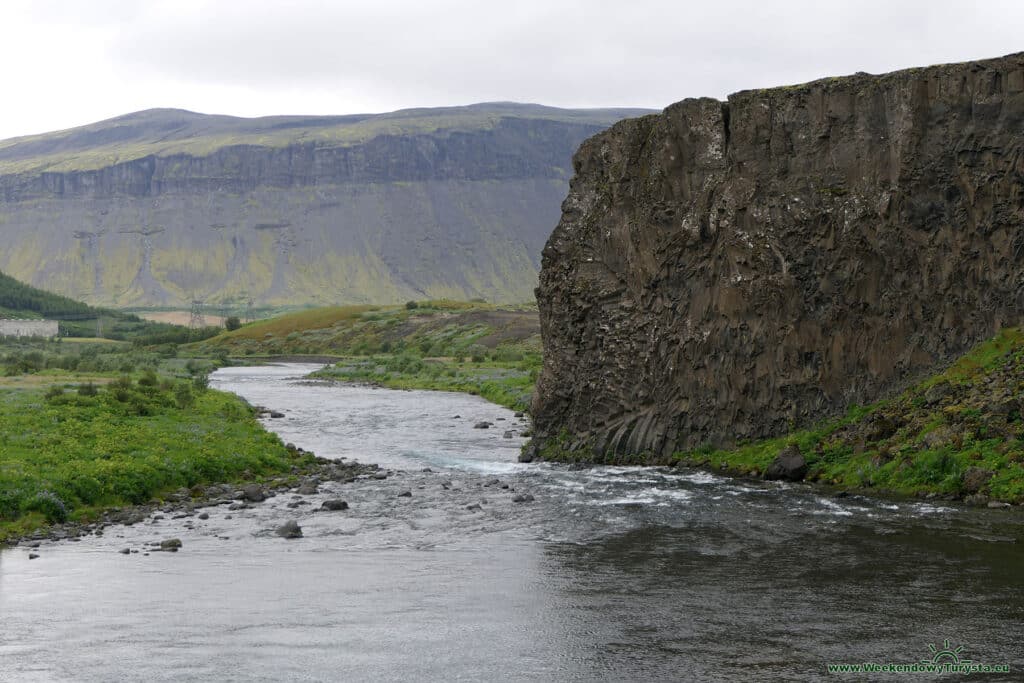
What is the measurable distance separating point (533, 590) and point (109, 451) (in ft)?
74.3

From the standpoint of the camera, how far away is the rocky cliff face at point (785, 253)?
40.7 m

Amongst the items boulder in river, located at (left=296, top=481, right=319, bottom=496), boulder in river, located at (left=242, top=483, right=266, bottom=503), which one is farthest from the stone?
boulder in river, located at (left=296, top=481, right=319, bottom=496)

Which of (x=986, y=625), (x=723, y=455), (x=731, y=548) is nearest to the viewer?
(x=986, y=625)

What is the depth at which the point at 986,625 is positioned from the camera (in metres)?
21.7

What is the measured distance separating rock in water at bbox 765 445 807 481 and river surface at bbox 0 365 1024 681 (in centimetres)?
100

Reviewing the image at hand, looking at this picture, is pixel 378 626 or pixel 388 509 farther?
pixel 388 509

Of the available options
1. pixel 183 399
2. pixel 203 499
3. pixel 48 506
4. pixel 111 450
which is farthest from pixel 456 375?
pixel 48 506

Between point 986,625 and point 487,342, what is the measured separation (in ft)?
408

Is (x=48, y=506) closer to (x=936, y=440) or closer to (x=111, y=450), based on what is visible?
(x=111, y=450)

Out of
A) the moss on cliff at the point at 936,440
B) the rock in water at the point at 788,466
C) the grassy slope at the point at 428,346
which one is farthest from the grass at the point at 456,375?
the rock in water at the point at 788,466

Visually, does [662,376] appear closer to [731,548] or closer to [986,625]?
[731,548]

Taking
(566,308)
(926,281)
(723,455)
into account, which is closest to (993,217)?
(926,281)

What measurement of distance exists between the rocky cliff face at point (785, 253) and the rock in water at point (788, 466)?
8.91 ft

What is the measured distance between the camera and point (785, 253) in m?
43.3
